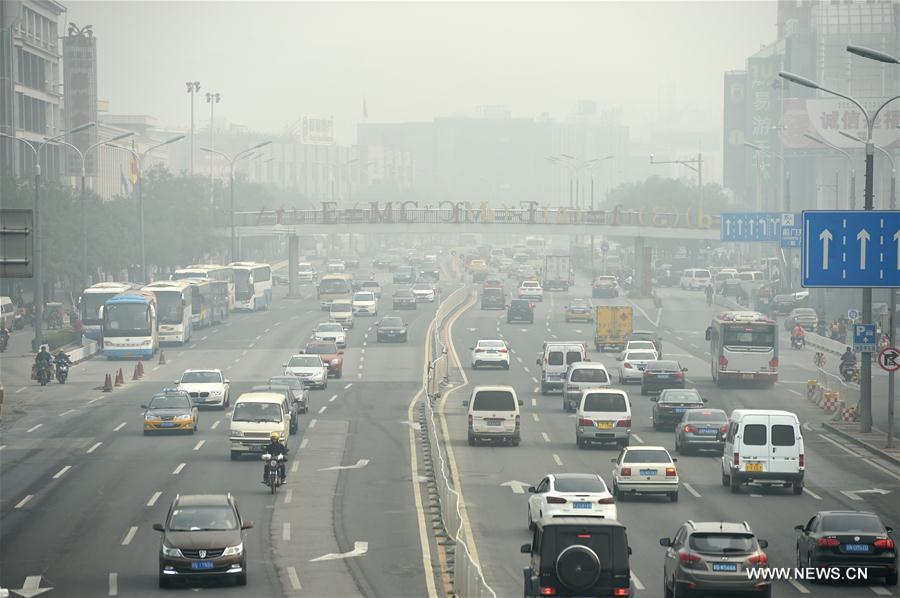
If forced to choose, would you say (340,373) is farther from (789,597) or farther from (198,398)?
(789,597)

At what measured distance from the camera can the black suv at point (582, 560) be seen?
22375 millimetres

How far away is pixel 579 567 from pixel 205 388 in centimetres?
3642

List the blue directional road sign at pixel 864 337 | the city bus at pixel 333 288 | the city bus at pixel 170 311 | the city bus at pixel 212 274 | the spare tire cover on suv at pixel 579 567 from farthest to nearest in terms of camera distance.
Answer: the city bus at pixel 333 288, the city bus at pixel 212 274, the city bus at pixel 170 311, the blue directional road sign at pixel 864 337, the spare tire cover on suv at pixel 579 567

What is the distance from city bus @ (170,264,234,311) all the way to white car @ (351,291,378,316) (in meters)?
9.30

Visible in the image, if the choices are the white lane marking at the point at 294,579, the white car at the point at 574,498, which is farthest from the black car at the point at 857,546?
the white lane marking at the point at 294,579

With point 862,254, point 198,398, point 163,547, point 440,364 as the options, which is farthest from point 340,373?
point 163,547

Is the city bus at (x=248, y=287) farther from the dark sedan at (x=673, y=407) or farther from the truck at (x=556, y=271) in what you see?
the dark sedan at (x=673, y=407)

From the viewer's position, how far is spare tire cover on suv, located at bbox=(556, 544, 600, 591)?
22359mm

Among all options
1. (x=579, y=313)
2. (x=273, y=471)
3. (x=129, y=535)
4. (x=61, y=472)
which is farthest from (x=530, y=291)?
(x=129, y=535)

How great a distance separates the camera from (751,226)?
348 ft

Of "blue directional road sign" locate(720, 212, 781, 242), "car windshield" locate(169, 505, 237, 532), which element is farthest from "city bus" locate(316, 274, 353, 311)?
"car windshield" locate(169, 505, 237, 532)

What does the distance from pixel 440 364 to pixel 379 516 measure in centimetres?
3147

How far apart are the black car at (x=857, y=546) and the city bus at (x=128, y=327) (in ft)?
186

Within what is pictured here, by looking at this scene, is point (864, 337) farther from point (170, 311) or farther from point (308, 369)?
point (170, 311)
